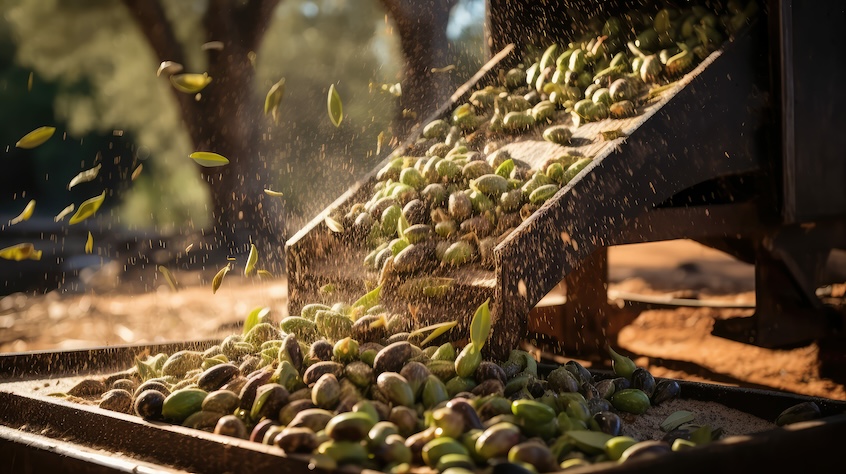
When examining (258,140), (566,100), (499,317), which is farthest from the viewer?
(258,140)

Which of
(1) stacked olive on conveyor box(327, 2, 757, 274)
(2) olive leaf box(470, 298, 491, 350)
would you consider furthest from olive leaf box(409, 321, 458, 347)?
(1) stacked olive on conveyor box(327, 2, 757, 274)

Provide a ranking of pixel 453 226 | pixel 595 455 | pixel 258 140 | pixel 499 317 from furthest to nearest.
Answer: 1. pixel 258 140
2. pixel 453 226
3. pixel 499 317
4. pixel 595 455

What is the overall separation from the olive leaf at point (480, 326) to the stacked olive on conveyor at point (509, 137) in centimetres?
29

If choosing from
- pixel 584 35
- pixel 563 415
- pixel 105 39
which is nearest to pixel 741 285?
pixel 584 35

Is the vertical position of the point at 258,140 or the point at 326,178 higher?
the point at 258,140

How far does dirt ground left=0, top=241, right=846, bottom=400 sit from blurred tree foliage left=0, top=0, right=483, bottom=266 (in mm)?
816

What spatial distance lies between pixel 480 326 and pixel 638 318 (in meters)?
2.47

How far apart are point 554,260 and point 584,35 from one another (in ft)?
5.29

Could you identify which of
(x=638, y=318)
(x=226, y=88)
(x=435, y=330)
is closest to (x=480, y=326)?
(x=435, y=330)

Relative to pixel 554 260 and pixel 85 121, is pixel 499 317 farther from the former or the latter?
pixel 85 121

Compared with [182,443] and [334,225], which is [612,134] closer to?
[334,225]

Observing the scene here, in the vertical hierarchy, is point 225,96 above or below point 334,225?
above

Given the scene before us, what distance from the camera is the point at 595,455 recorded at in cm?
154

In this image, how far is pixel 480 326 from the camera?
1931mm
